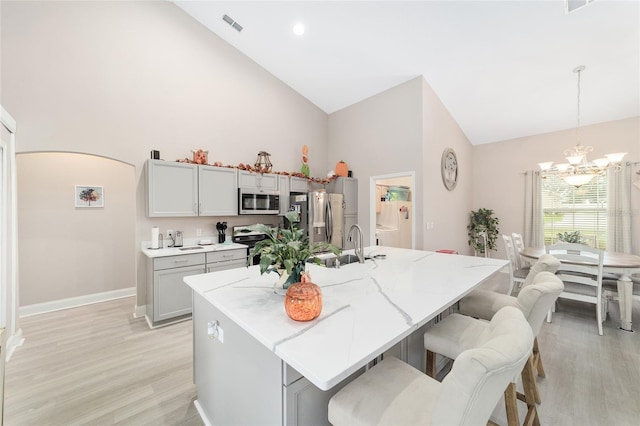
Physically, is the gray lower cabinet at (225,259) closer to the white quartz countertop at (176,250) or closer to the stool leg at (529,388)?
the white quartz countertop at (176,250)

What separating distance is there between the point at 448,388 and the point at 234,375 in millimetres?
1024

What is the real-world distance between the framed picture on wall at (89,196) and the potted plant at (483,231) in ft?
22.5

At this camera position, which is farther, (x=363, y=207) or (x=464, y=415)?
(x=363, y=207)

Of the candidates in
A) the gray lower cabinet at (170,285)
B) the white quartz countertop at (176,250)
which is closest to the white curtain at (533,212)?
the white quartz countertop at (176,250)

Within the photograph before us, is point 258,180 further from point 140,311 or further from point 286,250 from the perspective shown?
point 286,250

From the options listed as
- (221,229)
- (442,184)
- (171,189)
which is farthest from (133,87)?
(442,184)

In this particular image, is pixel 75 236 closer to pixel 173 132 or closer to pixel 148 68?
pixel 173 132

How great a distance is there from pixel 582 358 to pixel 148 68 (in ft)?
19.0

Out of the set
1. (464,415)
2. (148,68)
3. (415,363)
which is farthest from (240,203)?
(464,415)

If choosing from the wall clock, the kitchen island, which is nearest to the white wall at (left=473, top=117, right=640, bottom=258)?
the wall clock

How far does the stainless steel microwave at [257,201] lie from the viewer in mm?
3980

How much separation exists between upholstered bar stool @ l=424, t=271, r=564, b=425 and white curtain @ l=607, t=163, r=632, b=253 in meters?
4.45

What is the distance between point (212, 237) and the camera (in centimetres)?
403

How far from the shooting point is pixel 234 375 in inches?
50.1
